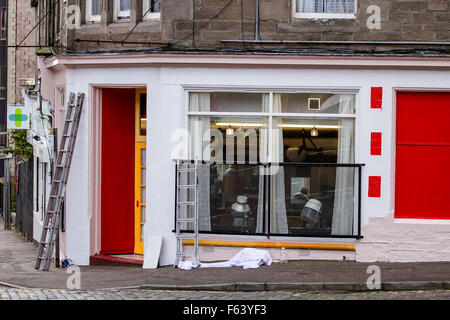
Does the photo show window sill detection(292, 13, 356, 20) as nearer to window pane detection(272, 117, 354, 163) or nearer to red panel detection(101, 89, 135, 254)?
window pane detection(272, 117, 354, 163)

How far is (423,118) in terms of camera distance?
51.7 feet

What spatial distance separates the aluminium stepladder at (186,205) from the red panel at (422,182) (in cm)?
375

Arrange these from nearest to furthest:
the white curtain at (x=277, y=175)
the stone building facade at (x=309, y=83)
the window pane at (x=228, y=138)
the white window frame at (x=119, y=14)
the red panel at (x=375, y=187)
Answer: the stone building facade at (x=309, y=83), the red panel at (x=375, y=187), the white curtain at (x=277, y=175), the window pane at (x=228, y=138), the white window frame at (x=119, y=14)

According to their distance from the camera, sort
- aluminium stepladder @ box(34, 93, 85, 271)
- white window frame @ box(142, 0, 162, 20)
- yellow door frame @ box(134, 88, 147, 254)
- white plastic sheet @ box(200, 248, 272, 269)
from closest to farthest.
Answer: white plastic sheet @ box(200, 248, 272, 269) → aluminium stepladder @ box(34, 93, 85, 271) → white window frame @ box(142, 0, 162, 20) → yellow door frame @ box(134, 88, 147, 254)

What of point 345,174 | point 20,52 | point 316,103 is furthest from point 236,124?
point 20,52

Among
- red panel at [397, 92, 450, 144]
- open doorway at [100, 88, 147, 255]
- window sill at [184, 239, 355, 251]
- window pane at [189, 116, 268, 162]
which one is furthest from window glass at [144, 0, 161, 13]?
red panel at [397, 92, 450, 144]

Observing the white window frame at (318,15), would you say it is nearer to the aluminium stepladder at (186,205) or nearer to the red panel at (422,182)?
the red panel at (422,182)

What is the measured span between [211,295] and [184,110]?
4.57m

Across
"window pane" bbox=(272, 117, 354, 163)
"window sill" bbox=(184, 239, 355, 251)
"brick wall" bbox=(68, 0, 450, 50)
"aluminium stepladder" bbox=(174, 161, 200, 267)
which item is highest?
"brick wall" bbox=(68, 0, 450, 50)

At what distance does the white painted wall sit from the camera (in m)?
15.6

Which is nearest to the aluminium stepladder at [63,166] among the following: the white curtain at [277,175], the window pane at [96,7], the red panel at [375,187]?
the window pane at [96,7]

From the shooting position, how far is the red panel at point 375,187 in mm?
15672

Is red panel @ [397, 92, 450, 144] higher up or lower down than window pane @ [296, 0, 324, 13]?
lower down

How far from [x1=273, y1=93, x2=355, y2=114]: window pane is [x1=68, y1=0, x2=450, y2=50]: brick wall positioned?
0.93m
